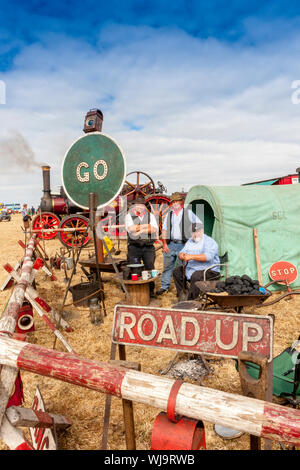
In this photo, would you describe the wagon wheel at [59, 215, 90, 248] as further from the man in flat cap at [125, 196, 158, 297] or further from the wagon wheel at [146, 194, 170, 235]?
the man in flat cap at [125, 196, 158, 297]

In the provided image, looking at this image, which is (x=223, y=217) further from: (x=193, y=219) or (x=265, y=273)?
(x=265, y=273)

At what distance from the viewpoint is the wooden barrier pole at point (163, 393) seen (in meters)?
0.96

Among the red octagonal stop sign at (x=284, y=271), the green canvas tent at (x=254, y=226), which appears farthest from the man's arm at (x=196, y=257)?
the red octagonal stop sign at (x=284, y=271)

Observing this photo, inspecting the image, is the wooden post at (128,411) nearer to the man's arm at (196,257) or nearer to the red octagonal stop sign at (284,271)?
the man's arm at (196,257)

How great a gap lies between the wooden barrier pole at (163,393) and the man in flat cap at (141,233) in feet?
13.2

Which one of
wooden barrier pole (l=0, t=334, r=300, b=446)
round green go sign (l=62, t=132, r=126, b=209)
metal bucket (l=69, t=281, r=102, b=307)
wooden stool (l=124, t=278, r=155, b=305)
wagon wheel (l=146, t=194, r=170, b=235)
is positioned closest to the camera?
wooden barrier pole (l=0, t=334, r=300, b=446)

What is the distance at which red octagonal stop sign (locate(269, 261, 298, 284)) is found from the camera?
5816 millimetres

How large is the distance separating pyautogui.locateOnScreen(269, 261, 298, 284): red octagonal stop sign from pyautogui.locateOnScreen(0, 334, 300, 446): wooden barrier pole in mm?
5231

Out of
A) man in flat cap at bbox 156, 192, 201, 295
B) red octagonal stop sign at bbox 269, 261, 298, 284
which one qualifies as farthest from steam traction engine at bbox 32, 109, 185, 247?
red octagonal stop sign at bbox 269, 261, 298, 284

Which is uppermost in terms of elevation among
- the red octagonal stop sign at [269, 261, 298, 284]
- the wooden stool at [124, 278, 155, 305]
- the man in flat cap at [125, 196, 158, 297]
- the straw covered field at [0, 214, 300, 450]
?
the man in flat cap at [125, 196, 158, 297]

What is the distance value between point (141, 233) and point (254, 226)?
7.80ft

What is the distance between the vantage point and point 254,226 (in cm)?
589

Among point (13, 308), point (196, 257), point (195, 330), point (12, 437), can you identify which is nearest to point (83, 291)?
point (196, 257)
